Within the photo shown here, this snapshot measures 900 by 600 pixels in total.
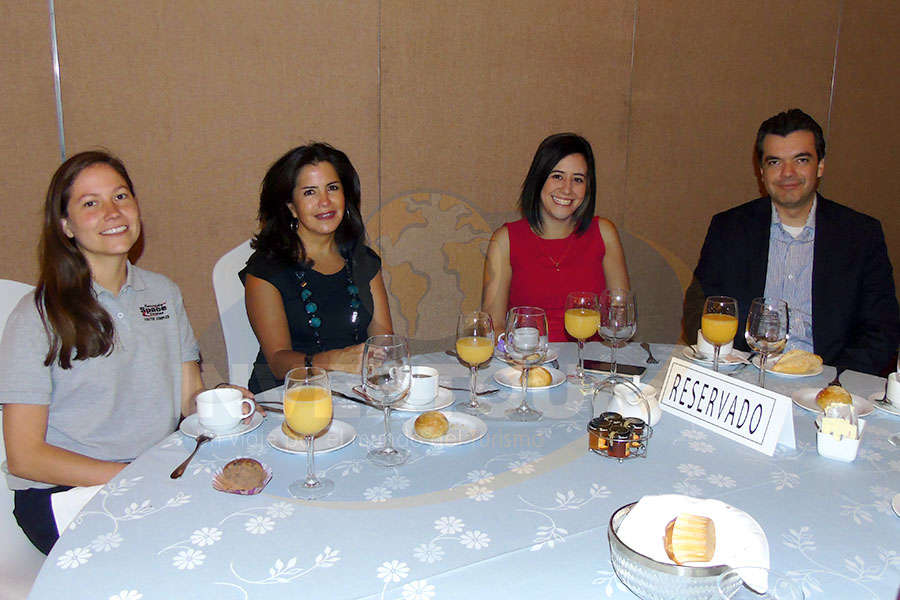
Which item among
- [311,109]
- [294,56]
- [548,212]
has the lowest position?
[548,212]

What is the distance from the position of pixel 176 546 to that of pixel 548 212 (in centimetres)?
199

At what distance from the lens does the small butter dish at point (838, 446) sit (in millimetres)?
1245

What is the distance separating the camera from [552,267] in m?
2.66

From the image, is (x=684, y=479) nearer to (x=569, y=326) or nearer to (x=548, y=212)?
(x=569, y=326)

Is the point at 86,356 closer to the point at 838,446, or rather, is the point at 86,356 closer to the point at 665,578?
the point at 665,578

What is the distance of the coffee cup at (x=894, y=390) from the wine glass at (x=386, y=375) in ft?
3.57

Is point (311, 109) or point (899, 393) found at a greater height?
point (311, 109)

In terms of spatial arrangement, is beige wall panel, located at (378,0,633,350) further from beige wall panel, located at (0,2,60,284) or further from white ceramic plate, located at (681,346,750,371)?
white ceramic plate, located at (681,346,750,371)

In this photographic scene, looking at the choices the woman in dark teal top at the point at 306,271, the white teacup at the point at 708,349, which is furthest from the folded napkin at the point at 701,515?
the woman in dark teal top at the point at 306,271

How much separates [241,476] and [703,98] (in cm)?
357

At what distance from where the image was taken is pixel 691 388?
56.8 inches

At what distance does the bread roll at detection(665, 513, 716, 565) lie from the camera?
2.74 ft

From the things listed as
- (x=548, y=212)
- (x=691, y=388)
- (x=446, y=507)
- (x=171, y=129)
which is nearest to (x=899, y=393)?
(x=691, y=388)

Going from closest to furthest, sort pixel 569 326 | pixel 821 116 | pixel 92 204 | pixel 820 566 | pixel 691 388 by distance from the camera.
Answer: pixel 820 566
pixel 691 388
pixel 92 204
pixel 569 326
pixel 821 116
